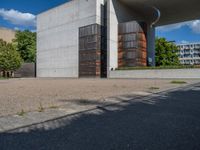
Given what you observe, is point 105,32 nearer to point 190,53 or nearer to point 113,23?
point 113,23

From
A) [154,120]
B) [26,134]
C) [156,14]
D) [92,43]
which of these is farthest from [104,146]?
[156,14]

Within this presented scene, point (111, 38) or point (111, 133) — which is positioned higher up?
point (111, 38)

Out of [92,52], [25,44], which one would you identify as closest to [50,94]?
[92,52]

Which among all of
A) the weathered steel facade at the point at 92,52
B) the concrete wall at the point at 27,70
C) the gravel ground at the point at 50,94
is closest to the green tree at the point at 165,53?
the weathered steel facade at the point at 92,52

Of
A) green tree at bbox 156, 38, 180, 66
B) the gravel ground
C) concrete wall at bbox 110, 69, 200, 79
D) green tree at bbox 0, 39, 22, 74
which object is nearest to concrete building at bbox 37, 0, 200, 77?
concrete wall at bbox 110, 69, 200, 79

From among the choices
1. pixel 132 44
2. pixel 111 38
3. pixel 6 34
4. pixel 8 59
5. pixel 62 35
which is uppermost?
pixel 6 34

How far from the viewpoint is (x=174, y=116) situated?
499cm

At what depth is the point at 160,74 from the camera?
28422 millimetres

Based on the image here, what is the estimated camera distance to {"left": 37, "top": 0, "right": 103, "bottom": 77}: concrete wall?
3503 cm

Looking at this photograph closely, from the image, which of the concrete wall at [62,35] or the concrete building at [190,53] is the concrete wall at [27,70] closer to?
the concrete wall at [62,35]

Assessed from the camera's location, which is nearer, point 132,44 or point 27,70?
point 132,44

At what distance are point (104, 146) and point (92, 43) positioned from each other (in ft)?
102

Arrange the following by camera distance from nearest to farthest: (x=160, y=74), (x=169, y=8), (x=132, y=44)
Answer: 1. (x=160, y=74)
2. (x=132, y=44)
3. (x=169, y=8)

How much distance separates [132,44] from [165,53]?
1963 cm
